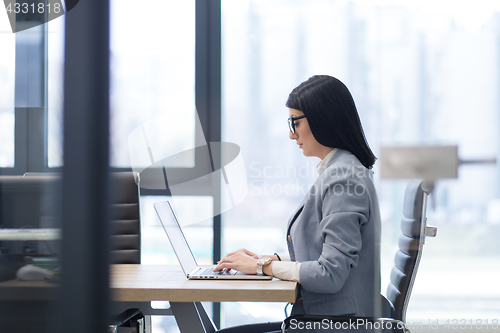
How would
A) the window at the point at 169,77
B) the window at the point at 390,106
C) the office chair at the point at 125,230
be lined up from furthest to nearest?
1. the window at the point at 169,77
2. the window at the point at 390,106
3. the office chair at the point at 125,230

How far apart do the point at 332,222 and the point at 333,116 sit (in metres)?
0.35

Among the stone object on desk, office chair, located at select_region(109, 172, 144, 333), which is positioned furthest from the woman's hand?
the stone object on desk

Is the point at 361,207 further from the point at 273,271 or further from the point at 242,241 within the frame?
the point at 242,241

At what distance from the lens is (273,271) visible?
1200 mm

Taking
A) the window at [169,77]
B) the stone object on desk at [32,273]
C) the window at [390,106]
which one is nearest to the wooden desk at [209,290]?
the window at [390,106]

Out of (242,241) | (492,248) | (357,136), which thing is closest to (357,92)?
(357,136)

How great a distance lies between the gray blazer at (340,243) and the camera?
1101 mm

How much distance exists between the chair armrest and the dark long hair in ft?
1.53

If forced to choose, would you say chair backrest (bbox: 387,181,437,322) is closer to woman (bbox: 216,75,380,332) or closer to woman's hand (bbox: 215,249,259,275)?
woman (bbox: 216,75,380,332)

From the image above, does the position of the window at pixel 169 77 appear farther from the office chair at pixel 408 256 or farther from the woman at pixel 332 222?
the office chair at pixel 408 256

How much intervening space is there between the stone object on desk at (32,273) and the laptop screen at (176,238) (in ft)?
3.17

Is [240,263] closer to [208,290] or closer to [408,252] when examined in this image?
[208,290]

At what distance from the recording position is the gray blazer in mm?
1101

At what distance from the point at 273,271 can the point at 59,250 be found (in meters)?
0.95
